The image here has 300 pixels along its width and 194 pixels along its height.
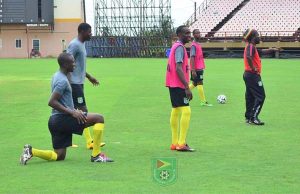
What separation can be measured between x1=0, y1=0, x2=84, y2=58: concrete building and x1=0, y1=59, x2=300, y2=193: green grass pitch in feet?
169

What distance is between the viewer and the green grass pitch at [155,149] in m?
7.71

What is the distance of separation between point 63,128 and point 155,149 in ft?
5.97

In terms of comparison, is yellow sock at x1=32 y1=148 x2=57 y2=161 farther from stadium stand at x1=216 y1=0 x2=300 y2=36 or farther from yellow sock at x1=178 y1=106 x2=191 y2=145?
stadium stand at x1=216 y1=0 x2=300 y2=36

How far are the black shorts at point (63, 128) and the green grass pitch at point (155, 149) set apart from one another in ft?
0.95

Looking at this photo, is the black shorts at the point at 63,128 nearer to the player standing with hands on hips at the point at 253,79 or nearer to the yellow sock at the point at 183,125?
the yellow sock at the point at 183,125

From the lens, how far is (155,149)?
1037 centimetres

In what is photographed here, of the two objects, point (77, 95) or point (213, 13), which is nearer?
point (77, 95)

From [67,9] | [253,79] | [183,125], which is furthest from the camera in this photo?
[67,9]

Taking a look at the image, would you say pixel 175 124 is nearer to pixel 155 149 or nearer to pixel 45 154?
pixel 155 149

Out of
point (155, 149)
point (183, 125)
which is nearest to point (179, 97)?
point (183, 125)

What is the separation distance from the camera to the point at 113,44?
2645 inches

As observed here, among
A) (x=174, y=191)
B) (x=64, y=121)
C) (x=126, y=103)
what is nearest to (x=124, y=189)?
(x=174, y=191)

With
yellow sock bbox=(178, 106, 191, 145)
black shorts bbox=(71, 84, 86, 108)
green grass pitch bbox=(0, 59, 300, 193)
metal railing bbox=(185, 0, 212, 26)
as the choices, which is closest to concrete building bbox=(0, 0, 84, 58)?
metal railing bbox=(185, 0, 212, 26)

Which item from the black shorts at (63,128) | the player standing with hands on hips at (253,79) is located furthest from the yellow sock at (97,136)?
the player standing with hands on hips at (253,79)
